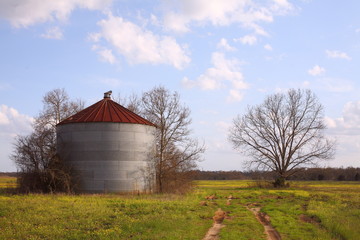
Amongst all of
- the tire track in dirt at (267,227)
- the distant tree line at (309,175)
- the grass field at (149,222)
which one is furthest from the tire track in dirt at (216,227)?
the distant tree line at (309,175)

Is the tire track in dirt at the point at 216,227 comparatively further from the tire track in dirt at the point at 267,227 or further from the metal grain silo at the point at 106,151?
the metal grain silo at the point at 106,151

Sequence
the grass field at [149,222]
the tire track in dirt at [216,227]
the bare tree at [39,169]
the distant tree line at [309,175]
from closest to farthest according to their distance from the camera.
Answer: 1. the tire track in dirt at [216,227]
2. the grass field at [149,222]
3. the bare tree at [39,169]
4. the distant tree line at [309,175]

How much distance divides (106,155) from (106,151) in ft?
1.14

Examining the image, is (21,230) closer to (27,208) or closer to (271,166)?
(27,208)

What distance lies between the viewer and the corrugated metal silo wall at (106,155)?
107 ft

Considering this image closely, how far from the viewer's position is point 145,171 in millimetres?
34531

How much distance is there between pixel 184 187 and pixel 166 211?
16602 millimetres

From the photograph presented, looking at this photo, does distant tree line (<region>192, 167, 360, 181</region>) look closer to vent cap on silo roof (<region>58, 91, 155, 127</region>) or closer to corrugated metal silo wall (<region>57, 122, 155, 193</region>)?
corrugated metal silo wall (<region>57, 122, 155, 193</region>)

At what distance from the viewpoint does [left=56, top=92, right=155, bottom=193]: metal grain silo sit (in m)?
32.5

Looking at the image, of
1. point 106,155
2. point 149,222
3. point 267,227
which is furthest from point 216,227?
point 106,155

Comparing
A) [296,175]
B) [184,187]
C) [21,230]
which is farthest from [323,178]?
[21,230]

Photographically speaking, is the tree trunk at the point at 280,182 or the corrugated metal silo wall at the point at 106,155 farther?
the tree trunk at the point at 280,182

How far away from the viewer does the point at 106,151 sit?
3281 centimetres

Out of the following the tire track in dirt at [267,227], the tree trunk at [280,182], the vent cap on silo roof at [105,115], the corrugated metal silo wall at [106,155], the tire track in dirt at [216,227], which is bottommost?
the tire track in dirt at [267,227]
